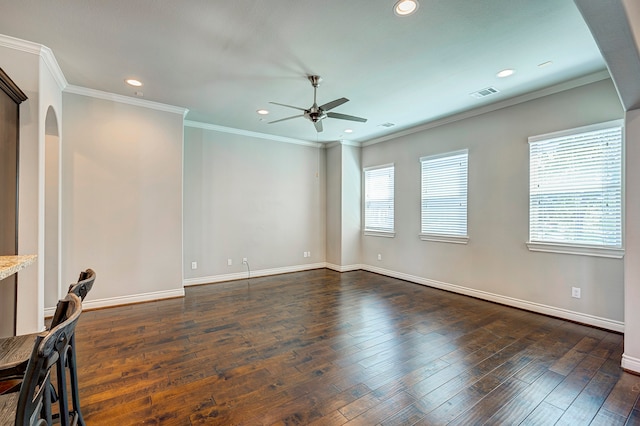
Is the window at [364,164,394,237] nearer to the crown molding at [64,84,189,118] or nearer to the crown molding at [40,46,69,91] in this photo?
the crown molding at [64,84,189,118]

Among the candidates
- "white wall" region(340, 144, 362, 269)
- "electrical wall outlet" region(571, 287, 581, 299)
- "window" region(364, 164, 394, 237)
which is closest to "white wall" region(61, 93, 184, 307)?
"white wall" region(340, 144, 362, 269)

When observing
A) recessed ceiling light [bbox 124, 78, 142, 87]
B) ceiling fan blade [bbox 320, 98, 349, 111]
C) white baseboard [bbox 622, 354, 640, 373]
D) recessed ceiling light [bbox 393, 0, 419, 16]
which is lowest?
white baseboard [bbox 622, 354, 640, 373]

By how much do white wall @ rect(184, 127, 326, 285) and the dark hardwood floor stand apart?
1532 millimetres

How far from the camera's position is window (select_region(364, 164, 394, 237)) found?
606 centimetres

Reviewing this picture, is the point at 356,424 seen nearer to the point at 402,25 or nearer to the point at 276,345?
the point at 276,345

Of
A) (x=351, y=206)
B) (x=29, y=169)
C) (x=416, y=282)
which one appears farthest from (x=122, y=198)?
(x=416, y=282)

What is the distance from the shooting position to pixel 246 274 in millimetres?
5832

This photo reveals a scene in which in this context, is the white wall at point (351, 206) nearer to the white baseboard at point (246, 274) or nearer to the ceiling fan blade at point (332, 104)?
the white baseboard at point (246, 274)

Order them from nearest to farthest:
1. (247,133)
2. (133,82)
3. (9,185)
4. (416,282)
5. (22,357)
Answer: (22,357)
(9,185)
(133,82)
(416,282)
(247,133)

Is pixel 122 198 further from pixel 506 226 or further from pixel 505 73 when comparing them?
pixel 506 226

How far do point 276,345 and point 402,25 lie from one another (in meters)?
3.22

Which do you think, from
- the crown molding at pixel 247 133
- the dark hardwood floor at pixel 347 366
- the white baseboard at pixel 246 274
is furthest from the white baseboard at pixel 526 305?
the crown molding at pixel 247 133

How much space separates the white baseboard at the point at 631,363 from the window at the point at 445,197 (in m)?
2.36

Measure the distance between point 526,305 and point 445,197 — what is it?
1.97 m
